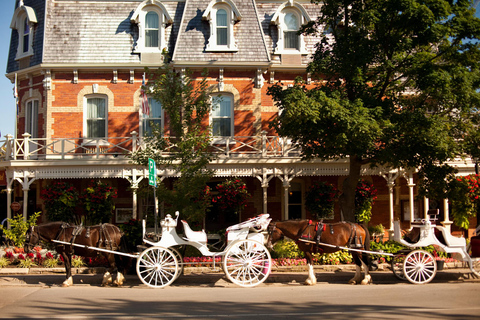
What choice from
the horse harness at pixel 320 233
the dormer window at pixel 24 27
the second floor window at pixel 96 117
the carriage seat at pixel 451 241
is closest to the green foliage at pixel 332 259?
the horse harness at pixel 320 233

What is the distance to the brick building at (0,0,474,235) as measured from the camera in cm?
1830

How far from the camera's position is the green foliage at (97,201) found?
16.5 m

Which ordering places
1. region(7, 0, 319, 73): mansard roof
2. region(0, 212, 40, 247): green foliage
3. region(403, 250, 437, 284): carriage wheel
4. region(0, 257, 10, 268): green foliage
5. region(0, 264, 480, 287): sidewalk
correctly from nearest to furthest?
region(403, 250, 437, 284): carriage wheel
region(0, 264, 480, 287): sidewalk
region(0, 257, 10, 268): green foliage
region(0, 212, 40, 247): green foliage
region(7, 0, 319, 73): mansard roof

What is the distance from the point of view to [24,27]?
64.0 ft

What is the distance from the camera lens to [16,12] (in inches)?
764

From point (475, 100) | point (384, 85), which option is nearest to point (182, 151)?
point (384, 85)

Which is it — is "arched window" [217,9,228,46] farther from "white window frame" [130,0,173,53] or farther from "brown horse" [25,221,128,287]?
"brown horse" [25,221,128,287]

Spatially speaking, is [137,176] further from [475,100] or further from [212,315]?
[475,100]

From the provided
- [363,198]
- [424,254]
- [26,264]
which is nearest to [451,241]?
[424,254]

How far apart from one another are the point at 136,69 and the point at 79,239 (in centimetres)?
914

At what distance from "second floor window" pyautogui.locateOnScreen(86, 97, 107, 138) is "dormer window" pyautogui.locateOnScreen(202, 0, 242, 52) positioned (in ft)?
15.4

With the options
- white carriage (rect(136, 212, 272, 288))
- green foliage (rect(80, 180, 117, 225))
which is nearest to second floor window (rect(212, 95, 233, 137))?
green foliage (rect(80, 180, 117, 225))

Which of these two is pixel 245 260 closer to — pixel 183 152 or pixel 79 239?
pixel 79 239

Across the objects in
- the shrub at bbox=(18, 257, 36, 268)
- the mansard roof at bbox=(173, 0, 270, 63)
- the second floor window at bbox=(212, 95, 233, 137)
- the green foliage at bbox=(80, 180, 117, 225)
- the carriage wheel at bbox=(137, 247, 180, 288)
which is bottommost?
the shrub at bbox=(18, 257, 36, 268)
